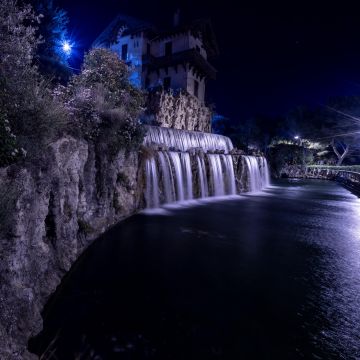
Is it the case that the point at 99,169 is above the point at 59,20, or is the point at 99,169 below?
below

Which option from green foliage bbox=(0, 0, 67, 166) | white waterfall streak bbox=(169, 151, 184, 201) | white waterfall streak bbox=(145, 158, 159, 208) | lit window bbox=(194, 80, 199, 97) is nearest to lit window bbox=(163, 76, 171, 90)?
lit window bbox=(194, 80, 199, 97)

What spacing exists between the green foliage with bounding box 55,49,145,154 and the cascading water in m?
3.60

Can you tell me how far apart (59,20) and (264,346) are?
37.1 m

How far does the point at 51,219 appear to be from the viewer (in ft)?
20.8

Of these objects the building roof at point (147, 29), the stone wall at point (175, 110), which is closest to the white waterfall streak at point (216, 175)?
the stone wall at point (175, 110)

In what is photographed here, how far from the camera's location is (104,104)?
10641mm

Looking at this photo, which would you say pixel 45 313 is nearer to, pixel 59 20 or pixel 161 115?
pixel 161 115

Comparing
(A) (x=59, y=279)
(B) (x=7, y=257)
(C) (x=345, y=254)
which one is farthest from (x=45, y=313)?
(C) (x=345, y=254)

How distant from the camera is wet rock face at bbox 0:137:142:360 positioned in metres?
3.97

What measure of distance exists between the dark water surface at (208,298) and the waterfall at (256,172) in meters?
15.8

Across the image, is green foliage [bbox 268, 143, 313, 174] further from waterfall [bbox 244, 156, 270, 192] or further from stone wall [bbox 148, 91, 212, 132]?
waterfall [bbox 244, 156, 270, 192]

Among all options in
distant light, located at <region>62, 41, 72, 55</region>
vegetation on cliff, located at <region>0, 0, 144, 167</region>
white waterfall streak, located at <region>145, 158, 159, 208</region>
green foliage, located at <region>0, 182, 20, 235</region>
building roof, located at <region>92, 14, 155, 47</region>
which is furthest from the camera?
building roof, located at <region>92, 14, 155, 47</region>

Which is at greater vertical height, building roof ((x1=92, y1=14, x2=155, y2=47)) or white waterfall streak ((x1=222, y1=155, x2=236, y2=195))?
building roof ((x1=92, y1=14, x2=155, y2=47))

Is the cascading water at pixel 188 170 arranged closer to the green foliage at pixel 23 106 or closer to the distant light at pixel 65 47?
the green foliage at pixel 23 106
